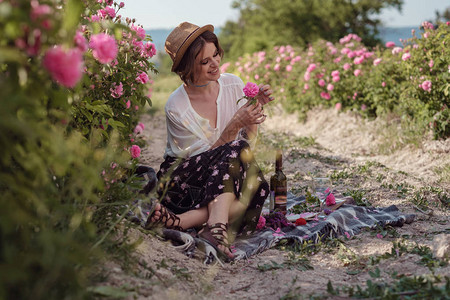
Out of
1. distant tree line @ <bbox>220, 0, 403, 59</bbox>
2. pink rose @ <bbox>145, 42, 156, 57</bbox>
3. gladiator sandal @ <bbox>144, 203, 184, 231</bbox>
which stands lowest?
gladiator sandal @ <bbox>144, 203, 184, 231</bbox>

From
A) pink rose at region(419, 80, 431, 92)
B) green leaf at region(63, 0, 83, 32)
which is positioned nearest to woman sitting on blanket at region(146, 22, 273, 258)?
green leaf at region(63, 0, 83, 32)

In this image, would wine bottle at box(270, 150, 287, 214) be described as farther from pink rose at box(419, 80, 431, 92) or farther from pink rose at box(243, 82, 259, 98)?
pink rose at box(419, 80, 431, 92)

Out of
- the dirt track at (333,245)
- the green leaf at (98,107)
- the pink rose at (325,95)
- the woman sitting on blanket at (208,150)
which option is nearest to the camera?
the dirt track at (333,245)

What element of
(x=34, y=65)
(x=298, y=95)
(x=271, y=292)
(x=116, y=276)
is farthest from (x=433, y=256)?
(x=298, y=95)

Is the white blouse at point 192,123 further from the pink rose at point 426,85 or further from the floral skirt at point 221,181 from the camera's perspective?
the pink rose at point 426,85

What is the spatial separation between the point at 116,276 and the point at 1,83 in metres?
0.88

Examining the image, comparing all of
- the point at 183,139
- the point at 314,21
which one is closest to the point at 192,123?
the point at 183,139

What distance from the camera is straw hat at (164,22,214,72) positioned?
10.4 feet

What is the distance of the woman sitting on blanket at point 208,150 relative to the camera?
2787 mm

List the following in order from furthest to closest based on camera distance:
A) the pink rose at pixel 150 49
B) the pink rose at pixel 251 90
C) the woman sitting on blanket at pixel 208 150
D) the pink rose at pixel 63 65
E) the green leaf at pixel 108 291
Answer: the pink rose at pixel 150 49
the pink rose at pixel 251 90
the woman sitting on blanket at pixel 208 150
the green leaf at pixel 108 291
the pink rose at pixel 63 65

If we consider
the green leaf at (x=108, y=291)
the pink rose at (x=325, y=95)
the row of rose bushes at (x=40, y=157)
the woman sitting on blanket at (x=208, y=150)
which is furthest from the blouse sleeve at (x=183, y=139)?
the pink rose at (x=325, y=95)

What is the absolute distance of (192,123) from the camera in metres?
3.32

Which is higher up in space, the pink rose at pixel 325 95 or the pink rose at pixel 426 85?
the pink rose at pixel 426 85

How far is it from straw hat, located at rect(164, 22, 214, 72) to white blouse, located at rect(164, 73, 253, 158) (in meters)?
0.32
